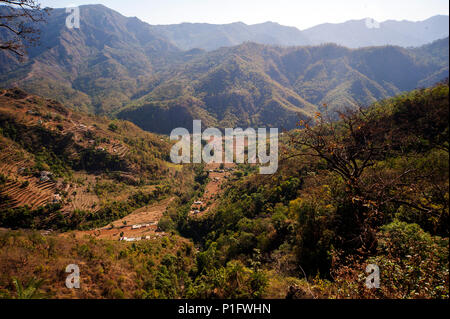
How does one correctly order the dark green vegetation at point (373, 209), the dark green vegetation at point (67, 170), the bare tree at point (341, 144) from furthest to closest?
the dark green vegetation at point (67, 170)
the bare tree at point (341, 144)
the dark green vegetation at point (373, 209)

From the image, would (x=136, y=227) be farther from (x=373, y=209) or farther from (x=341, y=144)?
(x=373, y=209)

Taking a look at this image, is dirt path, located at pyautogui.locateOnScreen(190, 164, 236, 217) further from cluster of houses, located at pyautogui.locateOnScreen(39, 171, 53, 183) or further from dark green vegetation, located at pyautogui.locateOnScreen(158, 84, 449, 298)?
dark green vegetation, located at pyautogui.locateOnScreen(158, 84, 449, 298)

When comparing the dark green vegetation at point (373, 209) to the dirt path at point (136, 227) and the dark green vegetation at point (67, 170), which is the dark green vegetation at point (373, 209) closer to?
the dirt path at point (136, 227)

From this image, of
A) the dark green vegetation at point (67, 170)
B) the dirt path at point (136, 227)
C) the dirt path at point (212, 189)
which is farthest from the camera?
the dirt path at point (212, 189)

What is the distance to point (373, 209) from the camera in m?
4.68

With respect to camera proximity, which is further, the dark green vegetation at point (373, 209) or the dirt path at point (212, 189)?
the dirt path at point (212, 189)

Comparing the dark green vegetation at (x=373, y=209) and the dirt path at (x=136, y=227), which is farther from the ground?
the dark green vegetation at (x=373, y=209)

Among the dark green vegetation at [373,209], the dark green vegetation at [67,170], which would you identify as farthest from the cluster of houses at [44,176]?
the dark green vegetation at [373,209]

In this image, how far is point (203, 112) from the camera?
142 m

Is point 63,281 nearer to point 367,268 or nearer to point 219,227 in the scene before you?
point 367,268

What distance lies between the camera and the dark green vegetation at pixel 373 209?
4.27 m
